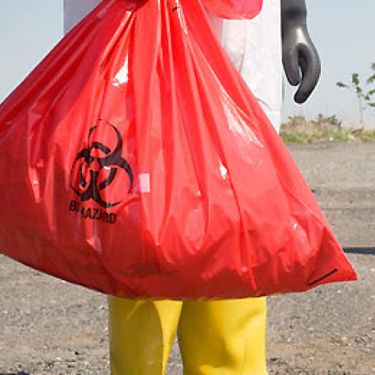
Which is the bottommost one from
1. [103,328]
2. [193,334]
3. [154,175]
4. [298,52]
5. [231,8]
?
[103,328]

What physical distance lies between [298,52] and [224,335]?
0.62 metres

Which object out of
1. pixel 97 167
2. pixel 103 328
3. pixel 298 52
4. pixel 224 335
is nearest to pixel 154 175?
pixel 97 167

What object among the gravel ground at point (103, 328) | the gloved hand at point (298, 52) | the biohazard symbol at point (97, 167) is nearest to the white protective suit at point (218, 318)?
the gloved hand at point (298, 52)

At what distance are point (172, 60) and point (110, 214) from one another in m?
0.32

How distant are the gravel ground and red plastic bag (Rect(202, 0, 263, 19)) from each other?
5.49 ft

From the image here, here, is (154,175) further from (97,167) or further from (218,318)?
(218,318)

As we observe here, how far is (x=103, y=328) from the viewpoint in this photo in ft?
14.9

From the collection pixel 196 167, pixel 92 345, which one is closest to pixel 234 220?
pixel 196 167

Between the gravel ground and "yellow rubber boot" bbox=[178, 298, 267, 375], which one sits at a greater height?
"yellow rubber boot" bbox=[178, 298, 267, 375]

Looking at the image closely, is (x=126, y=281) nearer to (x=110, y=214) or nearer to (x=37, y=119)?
(x=110, y=214)

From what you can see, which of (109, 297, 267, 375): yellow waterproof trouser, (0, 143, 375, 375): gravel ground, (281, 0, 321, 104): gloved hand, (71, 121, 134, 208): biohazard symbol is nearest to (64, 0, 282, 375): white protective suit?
(109, 297, 267, 375): yellow waterproof trouser

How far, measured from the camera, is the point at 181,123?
234 centimetres

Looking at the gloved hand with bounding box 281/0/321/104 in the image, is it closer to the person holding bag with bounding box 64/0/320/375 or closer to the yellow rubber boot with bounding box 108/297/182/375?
the person holding bag with bounding box 64/0/320/375

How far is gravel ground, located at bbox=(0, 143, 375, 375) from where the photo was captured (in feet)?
13.2
